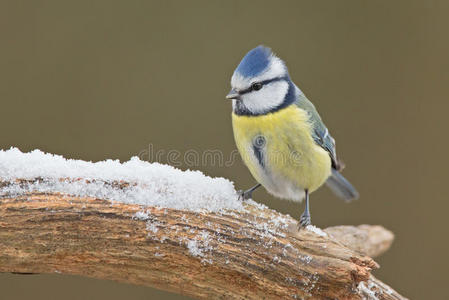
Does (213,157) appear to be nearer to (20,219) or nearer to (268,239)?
(268,239)

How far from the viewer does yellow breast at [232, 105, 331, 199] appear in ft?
4.18

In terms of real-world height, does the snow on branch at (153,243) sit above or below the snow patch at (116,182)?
below

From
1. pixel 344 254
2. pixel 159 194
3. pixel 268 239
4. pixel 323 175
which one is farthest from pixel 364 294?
pixel 159 194

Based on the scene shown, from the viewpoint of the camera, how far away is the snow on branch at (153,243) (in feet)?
3.32

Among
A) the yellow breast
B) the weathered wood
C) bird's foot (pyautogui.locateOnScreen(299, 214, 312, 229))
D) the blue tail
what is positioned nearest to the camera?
the weathered wood

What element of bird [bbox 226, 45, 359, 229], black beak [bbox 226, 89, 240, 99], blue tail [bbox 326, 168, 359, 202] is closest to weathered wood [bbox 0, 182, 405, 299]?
bird [bbox 226, 45, 359, 229]

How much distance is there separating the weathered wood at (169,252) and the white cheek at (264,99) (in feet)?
1.17

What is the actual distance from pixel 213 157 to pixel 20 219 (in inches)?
29.2

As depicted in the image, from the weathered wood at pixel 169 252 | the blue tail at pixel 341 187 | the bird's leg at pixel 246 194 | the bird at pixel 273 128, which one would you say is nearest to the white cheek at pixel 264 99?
the bird at pixel 273 128

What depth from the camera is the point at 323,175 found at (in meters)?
1.38

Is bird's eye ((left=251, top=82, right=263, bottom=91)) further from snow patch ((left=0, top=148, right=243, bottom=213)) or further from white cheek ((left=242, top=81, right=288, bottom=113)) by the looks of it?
snow patch ((left=0, top=148, right=243, bottom=213))

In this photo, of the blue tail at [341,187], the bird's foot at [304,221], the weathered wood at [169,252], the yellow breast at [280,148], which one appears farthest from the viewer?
the blue tail at [341,187]

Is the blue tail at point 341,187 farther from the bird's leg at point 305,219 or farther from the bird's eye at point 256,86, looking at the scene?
the bird's eye at point 256,86

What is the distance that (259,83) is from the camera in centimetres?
126
